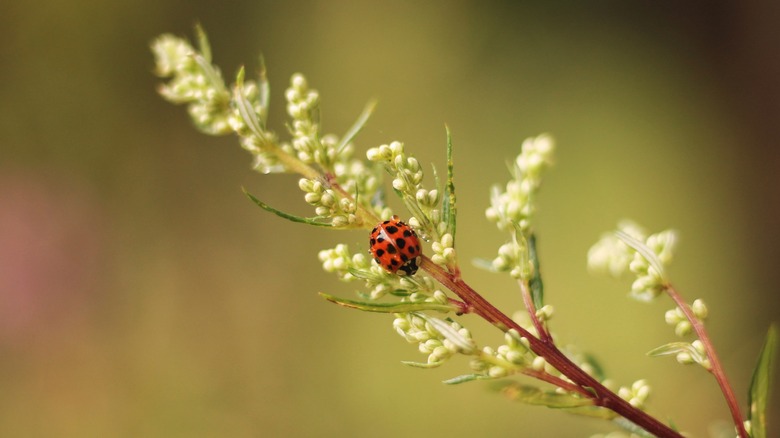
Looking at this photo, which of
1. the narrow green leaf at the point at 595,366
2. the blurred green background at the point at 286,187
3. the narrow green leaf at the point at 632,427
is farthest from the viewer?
the blurred green background at the point at 286,187

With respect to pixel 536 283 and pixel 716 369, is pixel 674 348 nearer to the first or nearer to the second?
pixel 716 369

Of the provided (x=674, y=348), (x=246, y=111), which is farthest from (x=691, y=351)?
(x=246, y=111)

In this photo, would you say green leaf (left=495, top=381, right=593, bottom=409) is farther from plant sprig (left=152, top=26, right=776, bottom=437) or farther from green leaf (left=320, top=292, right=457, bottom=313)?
green leaf (left=320, top=292, right=457, bottom=313)

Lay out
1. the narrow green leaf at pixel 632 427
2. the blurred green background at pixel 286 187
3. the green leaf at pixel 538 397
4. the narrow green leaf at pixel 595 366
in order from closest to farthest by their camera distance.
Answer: the green leaf at pixel 538 397
the narrow green leaf at pixel 632 427
the narrow green leaf at pixel 595 366
the blurred green background at pixel 286 187

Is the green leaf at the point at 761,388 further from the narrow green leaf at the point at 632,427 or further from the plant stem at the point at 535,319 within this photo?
the plant stem at the point at 535,319

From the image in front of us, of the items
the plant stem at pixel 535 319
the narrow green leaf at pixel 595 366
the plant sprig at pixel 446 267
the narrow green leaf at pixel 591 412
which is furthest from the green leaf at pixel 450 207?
the narrow green leaf at pixel 595 366

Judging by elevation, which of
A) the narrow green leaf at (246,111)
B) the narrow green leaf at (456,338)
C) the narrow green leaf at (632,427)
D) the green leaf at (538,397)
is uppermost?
the narrow green leaf at (246,111)
